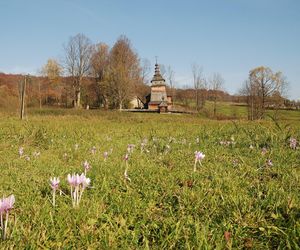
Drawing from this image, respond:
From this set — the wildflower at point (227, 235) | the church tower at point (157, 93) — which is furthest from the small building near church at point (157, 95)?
the wildflower at point (227, 235)

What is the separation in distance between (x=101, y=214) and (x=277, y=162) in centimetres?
363

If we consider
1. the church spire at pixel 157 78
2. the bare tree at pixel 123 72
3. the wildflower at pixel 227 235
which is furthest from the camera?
the church spire at pixel 157 78

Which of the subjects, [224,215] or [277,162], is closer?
[224,215]

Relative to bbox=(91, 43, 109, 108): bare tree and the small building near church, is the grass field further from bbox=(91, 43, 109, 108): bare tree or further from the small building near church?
bbox=(91, 43, 109, 108): bare tree

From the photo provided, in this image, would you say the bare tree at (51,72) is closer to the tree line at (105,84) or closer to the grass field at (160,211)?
the tree line at (105,84)

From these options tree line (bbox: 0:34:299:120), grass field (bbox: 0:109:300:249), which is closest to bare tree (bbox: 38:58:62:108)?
tree line (bbox: 0:34:299:120)

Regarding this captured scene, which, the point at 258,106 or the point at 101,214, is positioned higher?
the point at 258,106

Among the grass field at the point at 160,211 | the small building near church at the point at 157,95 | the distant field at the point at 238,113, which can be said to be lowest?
the grass field at the point at 160,211

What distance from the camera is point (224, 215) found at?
8.70 ft

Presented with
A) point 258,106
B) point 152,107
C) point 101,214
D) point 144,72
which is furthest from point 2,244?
point 144,72

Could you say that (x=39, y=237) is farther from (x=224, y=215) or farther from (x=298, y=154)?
(x=298, y=154)

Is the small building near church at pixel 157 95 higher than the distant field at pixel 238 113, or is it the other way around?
the small building near church at pixel 157 95

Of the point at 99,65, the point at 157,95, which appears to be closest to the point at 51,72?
the point at 99,65

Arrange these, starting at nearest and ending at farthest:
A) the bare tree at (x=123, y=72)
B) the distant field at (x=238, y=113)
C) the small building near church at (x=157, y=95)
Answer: the distant field at (x=238, y=113) < the bare tree at (x=123, y=72) < the small building near church at (x=157, y=95)
